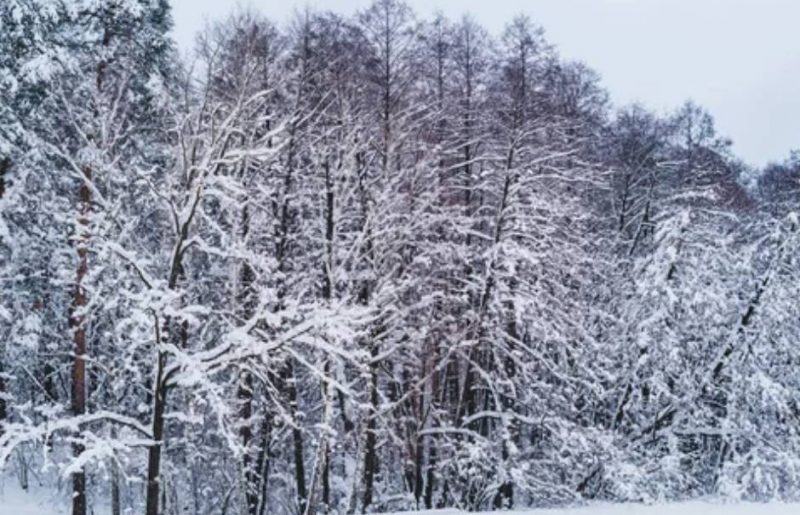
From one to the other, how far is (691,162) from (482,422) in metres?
12.7

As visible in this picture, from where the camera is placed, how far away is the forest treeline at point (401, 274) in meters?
15.9

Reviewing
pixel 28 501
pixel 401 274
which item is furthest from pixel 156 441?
pixel 28 501

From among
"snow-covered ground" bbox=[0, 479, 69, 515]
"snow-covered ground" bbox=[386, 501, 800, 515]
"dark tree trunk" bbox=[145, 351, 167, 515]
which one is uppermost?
"dark tree trunk" bbox=[145, 351, 167, 515]

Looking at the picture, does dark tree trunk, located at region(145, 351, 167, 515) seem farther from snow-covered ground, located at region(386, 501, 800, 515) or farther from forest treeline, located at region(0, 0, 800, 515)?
snow-covered ground, located at region(386, 501, 800, 515)

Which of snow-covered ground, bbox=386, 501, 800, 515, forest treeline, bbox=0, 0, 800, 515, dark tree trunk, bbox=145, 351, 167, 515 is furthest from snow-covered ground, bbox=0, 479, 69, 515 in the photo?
snow-covered ground, bbox=386, 501, 800, 515

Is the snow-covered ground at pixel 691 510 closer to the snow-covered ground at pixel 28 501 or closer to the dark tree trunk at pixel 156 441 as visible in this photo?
the dark tree trunk at pixel 156 441

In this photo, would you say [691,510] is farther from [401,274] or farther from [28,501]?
[28,501]

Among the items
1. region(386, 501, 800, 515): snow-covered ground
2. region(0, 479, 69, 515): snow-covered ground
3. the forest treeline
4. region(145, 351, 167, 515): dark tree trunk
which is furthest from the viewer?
region(0, 479, 69, 515): snow-covered ground

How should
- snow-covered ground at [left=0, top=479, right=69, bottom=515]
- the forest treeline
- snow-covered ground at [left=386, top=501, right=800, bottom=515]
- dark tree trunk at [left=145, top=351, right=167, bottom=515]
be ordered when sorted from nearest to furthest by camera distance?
1. dark tree trunk at [left=145, top=351, right=167, bottom=515]
2. snow-covered ground at [left=386, top=501, right=800, bottom=515]
3. the forest treeline
4. snow-covered ground at [left=0, top=479, right=69, bottom=515]

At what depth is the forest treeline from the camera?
1587cm

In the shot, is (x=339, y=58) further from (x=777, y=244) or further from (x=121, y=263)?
(x=777, y=244)

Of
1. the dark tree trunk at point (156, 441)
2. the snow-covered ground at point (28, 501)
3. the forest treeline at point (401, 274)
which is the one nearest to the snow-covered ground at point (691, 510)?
the forest treeline at point (401, 274)

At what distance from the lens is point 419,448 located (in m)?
19.2

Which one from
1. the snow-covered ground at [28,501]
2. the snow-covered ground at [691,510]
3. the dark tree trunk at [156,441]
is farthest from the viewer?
the snow-covered ground at [28,501]
